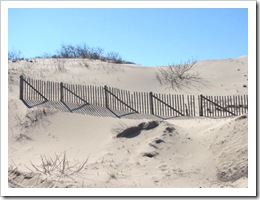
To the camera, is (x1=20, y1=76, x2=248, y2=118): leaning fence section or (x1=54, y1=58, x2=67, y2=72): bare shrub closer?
(x1=20, y1=76, x2=248, y2=118): leaning fence section

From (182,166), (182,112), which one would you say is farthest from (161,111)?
(182,166)

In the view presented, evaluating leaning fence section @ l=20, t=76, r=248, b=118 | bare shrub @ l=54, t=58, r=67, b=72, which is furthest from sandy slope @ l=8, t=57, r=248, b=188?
bare shrub @ l=54, t=58, r=67, b=72

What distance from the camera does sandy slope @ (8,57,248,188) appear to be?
1149 centimetres

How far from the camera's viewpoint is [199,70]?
114 ft

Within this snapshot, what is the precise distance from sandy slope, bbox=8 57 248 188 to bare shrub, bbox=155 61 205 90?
13659 millimetres

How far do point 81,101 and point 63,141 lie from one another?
207 inches

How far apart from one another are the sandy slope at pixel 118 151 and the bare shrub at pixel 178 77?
13.7 meters

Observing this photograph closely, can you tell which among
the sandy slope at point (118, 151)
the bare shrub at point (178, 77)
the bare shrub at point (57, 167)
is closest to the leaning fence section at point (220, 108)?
the sandy slope at point (118, 151)

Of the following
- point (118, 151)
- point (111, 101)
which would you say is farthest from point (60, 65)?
point (118, 151)

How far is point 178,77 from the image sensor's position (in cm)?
3231

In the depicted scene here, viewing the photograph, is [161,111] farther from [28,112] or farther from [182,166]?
[182,166]

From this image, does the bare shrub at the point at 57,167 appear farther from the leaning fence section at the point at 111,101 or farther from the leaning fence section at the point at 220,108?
the leaning fence section at the point at 220,108

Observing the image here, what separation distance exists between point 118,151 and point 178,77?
748 inches

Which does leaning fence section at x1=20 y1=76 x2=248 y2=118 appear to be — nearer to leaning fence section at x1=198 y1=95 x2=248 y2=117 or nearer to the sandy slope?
leaning fence section at x1=198 y1=95 x2=248 y2=117
